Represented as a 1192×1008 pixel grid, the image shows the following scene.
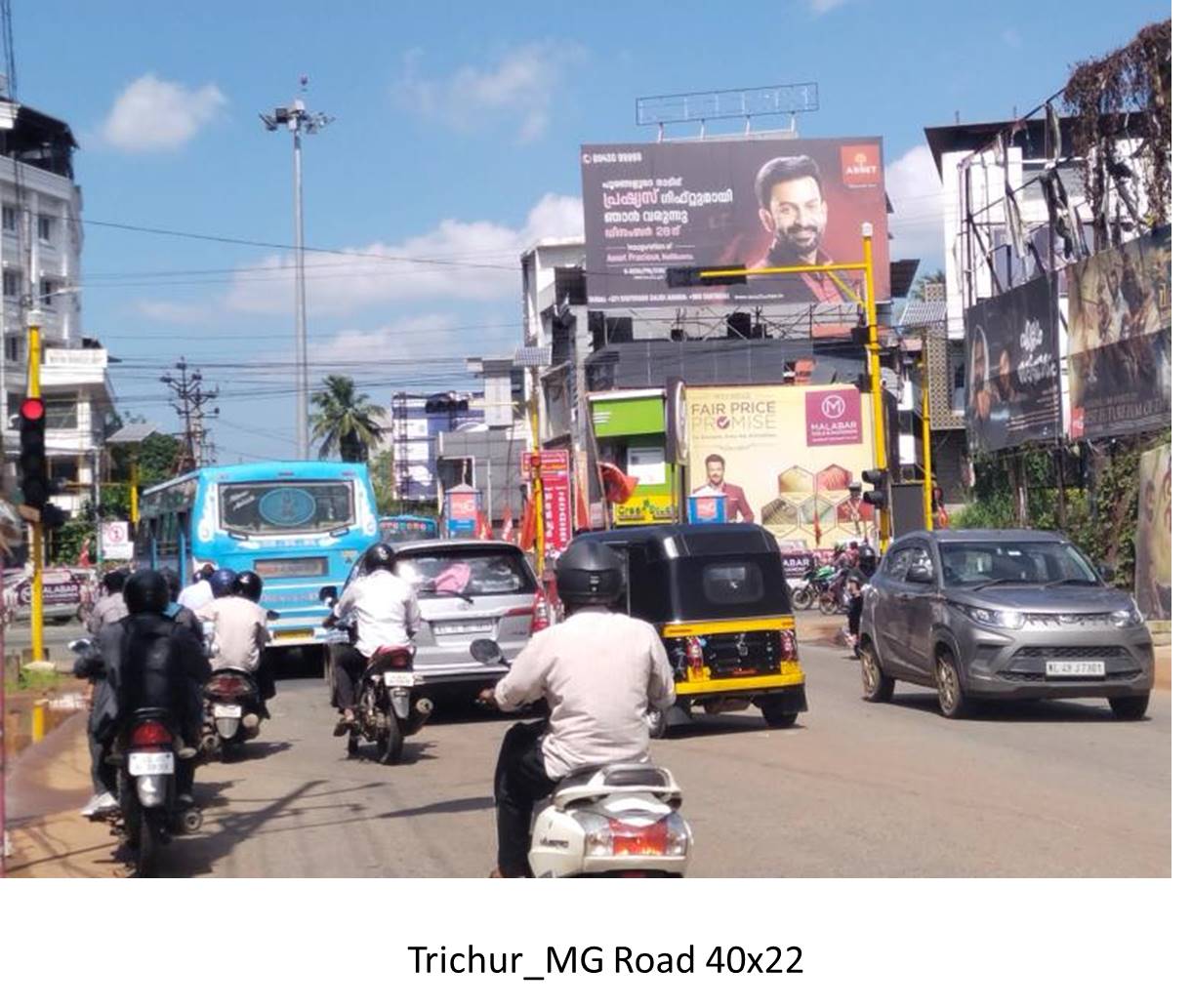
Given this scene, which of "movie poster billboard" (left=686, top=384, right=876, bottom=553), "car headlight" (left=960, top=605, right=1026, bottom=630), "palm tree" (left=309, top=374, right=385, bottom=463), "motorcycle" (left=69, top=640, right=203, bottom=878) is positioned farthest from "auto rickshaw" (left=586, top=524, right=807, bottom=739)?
"palm tree" (left=309, top=374, right=385, bottom=463)

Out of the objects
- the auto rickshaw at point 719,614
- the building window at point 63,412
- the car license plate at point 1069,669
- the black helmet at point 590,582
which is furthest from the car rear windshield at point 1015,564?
the building window at point 63,412

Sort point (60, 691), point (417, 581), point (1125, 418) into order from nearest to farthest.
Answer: point (417, 581) → point (60, 691) → point (1125, 418)

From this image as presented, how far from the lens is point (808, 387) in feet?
Result: 167

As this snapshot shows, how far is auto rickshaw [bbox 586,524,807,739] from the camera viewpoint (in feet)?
45.2

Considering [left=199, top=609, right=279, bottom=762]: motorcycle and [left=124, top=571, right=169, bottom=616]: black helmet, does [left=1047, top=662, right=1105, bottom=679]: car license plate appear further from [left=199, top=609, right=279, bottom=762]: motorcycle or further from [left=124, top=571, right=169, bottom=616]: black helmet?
[left=124, top=571, right=169, bottom=616]: black helmet

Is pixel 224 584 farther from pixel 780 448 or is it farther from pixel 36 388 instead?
pixel 780 448

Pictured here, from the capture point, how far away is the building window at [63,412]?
5550 cm

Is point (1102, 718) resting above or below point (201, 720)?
below

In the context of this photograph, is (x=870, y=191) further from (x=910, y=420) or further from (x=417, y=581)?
(x=417, y=581)

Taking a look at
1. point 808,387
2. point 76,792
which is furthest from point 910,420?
point 76,792

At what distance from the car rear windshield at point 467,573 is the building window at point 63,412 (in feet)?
137

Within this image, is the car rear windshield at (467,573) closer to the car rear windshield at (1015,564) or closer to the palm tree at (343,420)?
the car rear windshield at (1015,564)

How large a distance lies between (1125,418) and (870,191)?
30.0 metres

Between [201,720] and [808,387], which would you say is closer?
[201,720]
